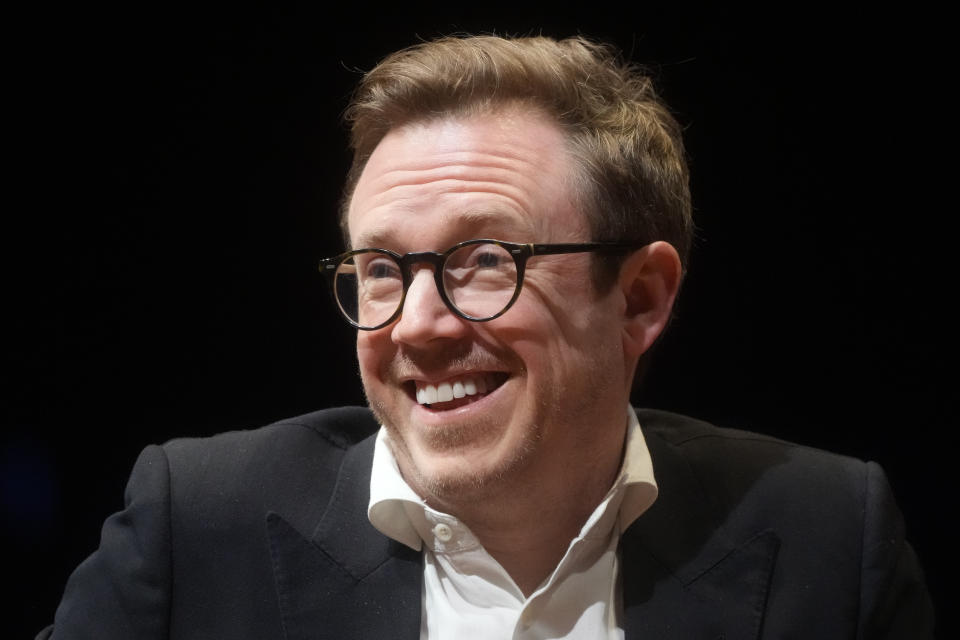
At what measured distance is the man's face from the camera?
173 centimetres

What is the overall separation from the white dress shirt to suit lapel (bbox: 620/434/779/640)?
2.0 inches

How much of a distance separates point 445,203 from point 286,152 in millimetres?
793

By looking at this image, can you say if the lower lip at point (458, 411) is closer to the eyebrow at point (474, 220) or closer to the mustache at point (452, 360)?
the mustache at point (452, 360)

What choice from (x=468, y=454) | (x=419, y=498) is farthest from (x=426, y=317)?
(x=419, y=498)

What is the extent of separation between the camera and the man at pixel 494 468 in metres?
1.74

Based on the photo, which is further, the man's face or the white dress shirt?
the white dress shirt

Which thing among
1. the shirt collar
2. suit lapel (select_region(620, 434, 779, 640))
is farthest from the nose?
suit lapel (select_region(620, 434, 779, 640))

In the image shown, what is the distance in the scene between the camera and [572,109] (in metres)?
1.90

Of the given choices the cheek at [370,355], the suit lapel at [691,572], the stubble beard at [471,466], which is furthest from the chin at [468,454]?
Answer: the suit lapel at [691,572]

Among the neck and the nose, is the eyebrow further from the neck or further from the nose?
the neck

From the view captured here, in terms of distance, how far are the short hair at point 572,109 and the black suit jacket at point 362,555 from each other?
508 millimetres

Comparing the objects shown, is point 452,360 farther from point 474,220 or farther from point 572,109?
point 572,109

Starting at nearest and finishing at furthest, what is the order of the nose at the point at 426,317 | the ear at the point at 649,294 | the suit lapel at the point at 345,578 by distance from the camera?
the nose at the point at 426,317
the suit lapel at the point at 345,578
the ear at the point at 649,294

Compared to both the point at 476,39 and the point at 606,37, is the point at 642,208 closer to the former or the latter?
the point at 476,39
